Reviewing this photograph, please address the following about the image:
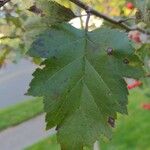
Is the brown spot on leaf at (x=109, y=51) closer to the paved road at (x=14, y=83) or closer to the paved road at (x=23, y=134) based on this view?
the paved road at (x=23, y=134)

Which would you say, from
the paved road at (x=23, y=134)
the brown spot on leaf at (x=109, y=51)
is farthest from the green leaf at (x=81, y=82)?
the paved road at (x=23, y=134)

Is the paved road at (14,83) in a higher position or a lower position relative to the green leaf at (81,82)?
lower

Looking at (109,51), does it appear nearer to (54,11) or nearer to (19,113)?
(54,11)

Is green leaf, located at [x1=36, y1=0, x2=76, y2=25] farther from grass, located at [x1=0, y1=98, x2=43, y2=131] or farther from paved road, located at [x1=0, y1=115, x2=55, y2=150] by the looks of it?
grass, located at [x1=0, y1=98, x2=43, y2=131]

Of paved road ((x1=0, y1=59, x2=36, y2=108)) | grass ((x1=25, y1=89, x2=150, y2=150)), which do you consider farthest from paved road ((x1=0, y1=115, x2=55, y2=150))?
paved road ((x1=0, y1=59, x2=36, y2=108))

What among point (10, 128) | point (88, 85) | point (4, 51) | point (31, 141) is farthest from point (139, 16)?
point (10, 128)

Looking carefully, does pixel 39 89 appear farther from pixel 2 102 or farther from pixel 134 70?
pixel 2 102
